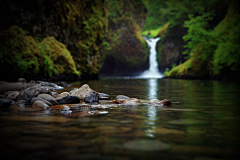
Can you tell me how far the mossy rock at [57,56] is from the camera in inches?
754

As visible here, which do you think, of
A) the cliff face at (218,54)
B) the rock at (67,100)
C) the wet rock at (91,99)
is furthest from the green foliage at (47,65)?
the cliff face at (218,54)

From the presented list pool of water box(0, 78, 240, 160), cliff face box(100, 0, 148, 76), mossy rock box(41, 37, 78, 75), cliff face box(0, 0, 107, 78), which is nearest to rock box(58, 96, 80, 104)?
pool of water box(0, 78, 240, 160)

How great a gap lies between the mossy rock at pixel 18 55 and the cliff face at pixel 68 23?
3.71ft

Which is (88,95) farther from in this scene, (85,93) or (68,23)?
(68,23)

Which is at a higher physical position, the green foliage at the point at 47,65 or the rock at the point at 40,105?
the green foliage at the point at 47,65

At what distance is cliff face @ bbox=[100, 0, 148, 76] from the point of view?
42125 mm

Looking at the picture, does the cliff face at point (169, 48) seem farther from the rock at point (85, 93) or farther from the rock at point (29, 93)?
the rock at point (29, 93)

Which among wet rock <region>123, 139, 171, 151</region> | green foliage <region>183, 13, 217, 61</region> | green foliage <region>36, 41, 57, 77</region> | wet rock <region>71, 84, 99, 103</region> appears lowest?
wet rock <region>123, 139, 171, 151</region>

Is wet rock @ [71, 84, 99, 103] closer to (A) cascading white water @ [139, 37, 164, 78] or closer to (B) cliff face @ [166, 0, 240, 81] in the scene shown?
(B) cliff face @ [166, 0, 240, 81]

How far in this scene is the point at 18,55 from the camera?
1516cm

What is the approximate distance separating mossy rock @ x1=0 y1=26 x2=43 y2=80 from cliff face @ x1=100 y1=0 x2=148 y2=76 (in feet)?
83.6

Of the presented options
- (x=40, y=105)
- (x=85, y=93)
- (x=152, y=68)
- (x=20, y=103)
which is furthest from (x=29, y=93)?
(x=152, y=68)

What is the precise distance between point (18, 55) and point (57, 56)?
4.77m

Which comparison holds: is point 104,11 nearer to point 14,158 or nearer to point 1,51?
point 1,51
